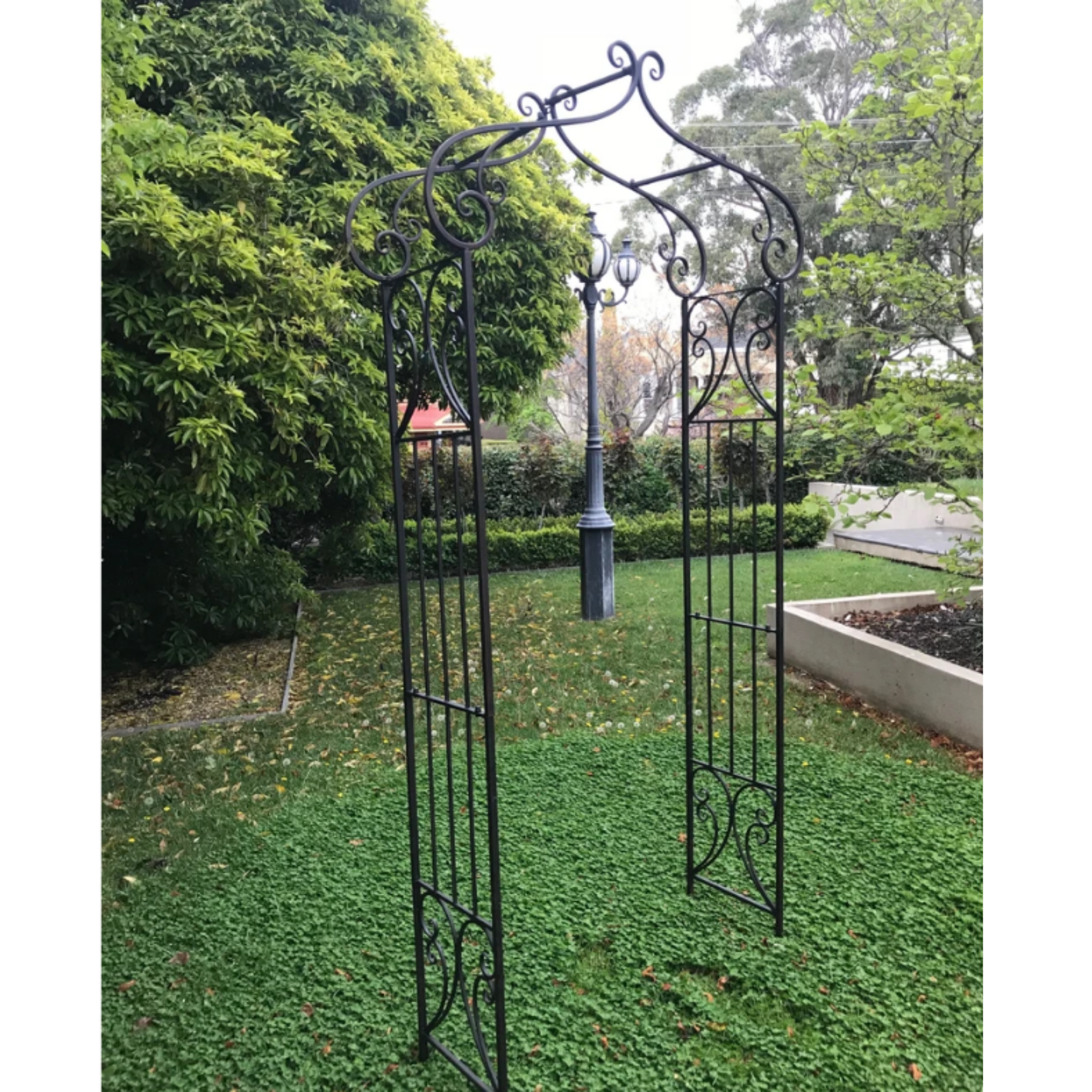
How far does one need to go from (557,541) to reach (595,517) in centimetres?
325

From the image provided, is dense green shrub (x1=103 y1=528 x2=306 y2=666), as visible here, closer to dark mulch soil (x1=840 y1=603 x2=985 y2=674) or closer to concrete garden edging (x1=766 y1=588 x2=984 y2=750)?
concrete garden edging (x1=766 y1=588 x2=984 y2=750)

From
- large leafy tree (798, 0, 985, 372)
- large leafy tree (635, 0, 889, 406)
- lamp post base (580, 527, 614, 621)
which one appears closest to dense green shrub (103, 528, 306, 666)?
lamp post base (580, 527, 614, 621)

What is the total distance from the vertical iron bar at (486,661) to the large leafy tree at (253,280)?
3.33m

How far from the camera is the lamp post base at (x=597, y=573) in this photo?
773cm

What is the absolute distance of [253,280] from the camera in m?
5.33

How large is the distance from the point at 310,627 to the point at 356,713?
8.68 feet

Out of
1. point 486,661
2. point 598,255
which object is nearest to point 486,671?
point 486,661

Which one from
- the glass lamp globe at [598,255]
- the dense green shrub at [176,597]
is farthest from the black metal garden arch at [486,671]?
the glass lamp globe at [598,255]

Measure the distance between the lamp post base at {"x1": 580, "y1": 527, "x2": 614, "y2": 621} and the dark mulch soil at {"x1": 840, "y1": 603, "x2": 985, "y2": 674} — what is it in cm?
215

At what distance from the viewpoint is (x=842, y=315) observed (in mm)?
15758

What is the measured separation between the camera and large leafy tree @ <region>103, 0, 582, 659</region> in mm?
4977

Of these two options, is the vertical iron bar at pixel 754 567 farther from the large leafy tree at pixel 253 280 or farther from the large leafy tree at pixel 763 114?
the large leafy tree at pixel 763 114
